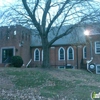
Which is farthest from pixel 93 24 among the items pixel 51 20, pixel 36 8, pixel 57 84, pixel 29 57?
pixel 29 57

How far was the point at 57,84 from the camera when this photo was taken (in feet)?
41.7

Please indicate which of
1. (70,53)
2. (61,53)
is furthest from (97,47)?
(61,53)

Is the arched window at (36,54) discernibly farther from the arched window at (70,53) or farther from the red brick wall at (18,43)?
the arched window at (70,53)

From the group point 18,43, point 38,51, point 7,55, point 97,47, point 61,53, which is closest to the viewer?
point 97,47

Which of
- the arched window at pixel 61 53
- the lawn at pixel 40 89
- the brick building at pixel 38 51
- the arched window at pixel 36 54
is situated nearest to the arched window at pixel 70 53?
the brick building at pixel 38 51

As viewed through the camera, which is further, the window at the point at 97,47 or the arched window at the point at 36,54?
the arched window at the point at 36,54

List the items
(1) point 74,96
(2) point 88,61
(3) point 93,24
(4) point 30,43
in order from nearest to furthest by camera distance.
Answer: (1) point 74,96 < (3) point 93,24 < (2) point 88,61 < (4) point 30,43

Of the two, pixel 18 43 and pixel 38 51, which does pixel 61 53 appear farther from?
pixel 18 43

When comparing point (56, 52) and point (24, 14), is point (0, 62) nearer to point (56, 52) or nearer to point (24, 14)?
point (56, 52)

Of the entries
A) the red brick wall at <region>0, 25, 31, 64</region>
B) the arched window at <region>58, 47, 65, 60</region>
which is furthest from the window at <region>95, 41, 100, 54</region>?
the red brick wall at <region>0, 25, 31, 64</region>

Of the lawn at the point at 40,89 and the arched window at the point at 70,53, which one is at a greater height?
the arched window at the point at 70,53

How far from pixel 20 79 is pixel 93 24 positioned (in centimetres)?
886

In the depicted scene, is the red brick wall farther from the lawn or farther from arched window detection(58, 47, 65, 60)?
the lawn

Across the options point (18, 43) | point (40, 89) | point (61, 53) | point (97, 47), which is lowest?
point (40, 89)
